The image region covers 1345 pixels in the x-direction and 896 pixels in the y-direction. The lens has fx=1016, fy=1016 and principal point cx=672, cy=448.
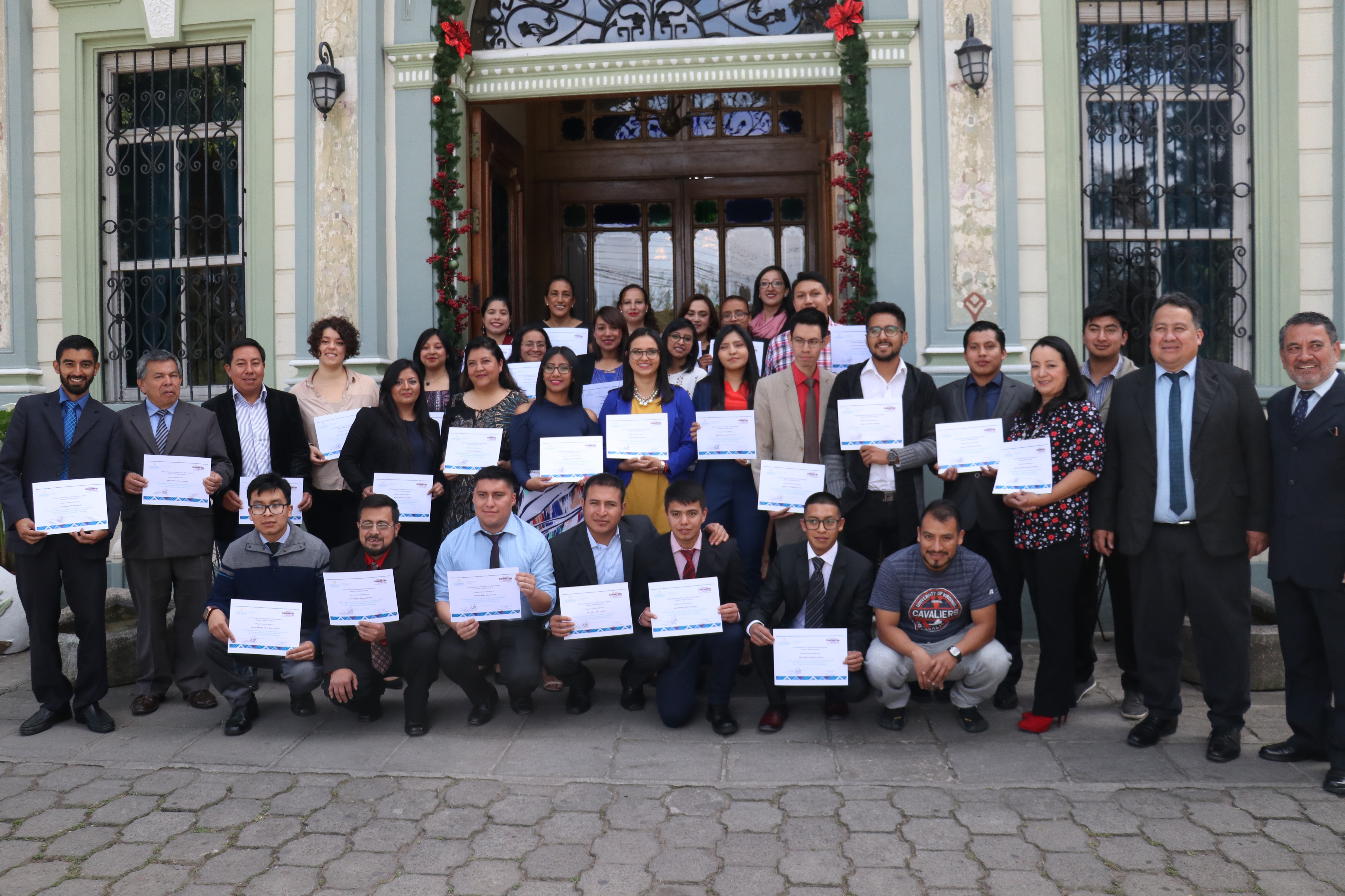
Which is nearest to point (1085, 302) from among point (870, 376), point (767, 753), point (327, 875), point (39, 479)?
point (870, 376)

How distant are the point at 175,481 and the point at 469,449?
1.48m

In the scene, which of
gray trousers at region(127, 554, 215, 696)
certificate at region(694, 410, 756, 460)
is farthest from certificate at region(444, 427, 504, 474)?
gray trousers at region(127, 554, 215, 696)

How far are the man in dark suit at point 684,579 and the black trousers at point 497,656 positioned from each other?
534 mm

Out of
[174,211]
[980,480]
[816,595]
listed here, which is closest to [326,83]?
[174,211]

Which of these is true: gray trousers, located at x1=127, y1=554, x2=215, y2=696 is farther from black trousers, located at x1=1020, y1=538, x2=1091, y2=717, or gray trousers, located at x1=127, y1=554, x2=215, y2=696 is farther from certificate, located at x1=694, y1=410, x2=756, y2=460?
black trousers, located at x1=1020, y1=538, x2=1091, y2=717

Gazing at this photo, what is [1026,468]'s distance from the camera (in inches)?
186

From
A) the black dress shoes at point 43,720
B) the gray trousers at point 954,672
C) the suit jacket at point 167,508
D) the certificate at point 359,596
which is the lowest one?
the black dress shoes at point 43,720

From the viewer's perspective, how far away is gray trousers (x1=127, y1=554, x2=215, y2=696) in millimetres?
5293

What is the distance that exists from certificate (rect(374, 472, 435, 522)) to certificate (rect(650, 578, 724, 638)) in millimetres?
1452

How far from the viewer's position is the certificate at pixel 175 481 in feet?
16.9

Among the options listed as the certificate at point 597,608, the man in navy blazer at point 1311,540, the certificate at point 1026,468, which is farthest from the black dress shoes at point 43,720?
the man in navy blazer at point 1311,540

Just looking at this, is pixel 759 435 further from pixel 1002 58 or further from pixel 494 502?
pixel 1002 58

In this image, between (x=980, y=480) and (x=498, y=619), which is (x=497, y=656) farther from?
(x=980, y=480)

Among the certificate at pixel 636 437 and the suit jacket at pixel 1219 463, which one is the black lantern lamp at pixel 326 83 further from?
the suit jacket at pixel 1219 463
